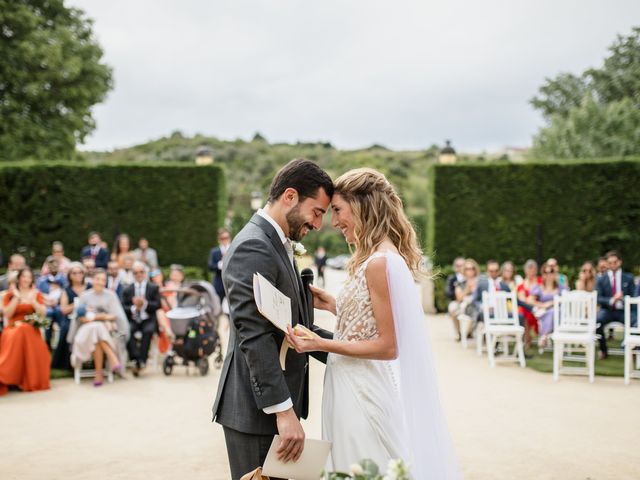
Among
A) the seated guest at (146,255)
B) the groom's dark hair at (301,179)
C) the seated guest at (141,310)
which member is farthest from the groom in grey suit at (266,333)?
the seated guest at (146,255)

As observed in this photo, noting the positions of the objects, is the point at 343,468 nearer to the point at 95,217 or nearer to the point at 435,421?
the point at 435,421

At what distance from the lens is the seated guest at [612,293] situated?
453 inches

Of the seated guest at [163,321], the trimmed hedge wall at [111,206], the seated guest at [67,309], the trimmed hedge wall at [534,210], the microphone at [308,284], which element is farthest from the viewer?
the trimmed hedge wall at [534,210]

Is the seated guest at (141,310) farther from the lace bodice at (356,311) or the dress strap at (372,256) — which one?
the dress strap at (372,256)

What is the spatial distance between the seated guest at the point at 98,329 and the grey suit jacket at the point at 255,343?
6935 millimetres

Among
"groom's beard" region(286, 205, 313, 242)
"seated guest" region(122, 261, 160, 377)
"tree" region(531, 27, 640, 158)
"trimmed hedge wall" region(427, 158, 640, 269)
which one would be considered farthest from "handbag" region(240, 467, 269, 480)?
"tree" region(531, 27, 640, 158)

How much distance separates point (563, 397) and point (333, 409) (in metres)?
5.97

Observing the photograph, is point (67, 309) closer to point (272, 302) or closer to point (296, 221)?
point (296, 221)

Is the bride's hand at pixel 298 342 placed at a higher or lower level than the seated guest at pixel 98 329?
higher

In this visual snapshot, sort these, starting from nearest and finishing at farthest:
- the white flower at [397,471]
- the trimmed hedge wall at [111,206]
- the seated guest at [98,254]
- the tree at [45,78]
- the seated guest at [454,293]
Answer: the white flower at [397,471] → the seated guest at [454,293] → the seated guest at [98,254] → the trimmed hedge wall at [111,206] → the tree at [45,78]

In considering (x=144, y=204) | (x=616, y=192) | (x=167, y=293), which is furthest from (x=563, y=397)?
(x=144, y=204)

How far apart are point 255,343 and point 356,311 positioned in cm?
72

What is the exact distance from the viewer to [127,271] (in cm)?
1219

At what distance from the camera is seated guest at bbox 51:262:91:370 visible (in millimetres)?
10297
